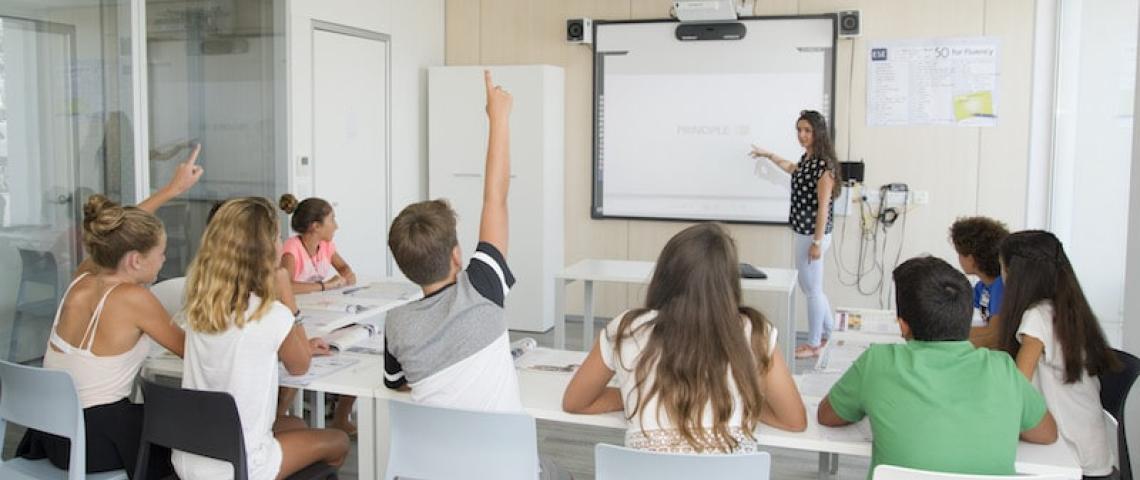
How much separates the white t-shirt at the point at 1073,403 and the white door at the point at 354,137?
424cm

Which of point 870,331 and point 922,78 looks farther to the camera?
point 922,78

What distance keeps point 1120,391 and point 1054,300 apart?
33 cm

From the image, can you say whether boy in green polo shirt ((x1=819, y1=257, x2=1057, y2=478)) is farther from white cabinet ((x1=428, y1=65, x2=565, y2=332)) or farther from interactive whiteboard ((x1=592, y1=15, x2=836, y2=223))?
white cabinet ((x1=428, y1=65, x2=565, y2=332))

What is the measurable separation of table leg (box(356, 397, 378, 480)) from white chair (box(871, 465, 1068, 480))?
133cm

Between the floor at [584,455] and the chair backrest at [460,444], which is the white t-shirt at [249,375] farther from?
the floor at [584,455]

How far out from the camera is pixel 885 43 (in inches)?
253

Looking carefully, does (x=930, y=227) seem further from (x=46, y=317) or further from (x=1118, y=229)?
(x=46, y=317)

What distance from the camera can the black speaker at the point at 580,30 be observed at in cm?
699

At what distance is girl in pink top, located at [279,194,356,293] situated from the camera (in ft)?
14.1

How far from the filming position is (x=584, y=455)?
4230 mm

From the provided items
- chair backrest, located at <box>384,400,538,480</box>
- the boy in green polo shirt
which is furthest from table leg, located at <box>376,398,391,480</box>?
the boy in green polo shirt

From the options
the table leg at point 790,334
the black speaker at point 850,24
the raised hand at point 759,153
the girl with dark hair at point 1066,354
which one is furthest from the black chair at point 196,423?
the black speaker at point 850,24

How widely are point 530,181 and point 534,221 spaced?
28 centimetres

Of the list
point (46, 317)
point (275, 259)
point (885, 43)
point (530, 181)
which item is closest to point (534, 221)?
point (530, 181)
